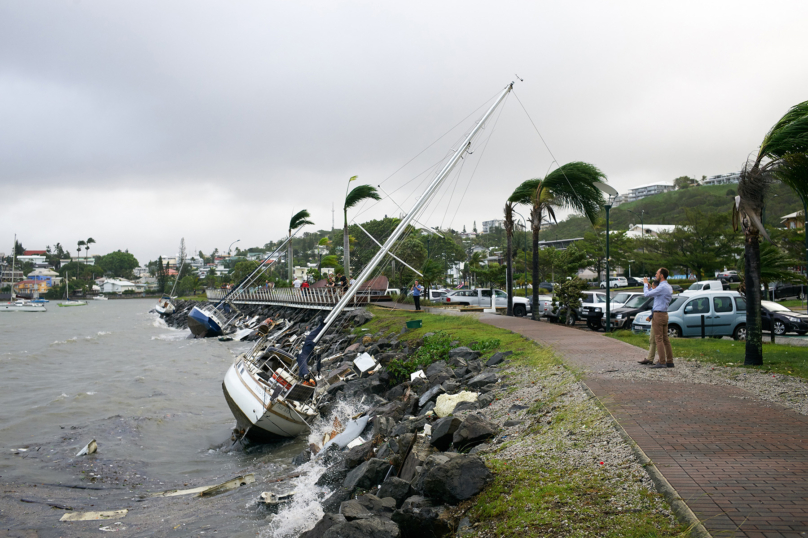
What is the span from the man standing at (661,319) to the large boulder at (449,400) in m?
3.86

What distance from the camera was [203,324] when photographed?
4394 cm

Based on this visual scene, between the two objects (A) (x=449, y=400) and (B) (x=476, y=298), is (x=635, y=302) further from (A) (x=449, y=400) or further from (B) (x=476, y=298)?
(A) (x=449, y=400)

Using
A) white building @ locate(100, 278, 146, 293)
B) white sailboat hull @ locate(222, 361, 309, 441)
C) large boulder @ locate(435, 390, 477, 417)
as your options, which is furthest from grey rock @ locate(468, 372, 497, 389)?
white building @ locate(100, 278, 146, 293)

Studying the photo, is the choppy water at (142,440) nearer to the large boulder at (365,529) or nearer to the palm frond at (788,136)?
the large boulder at (365,529)

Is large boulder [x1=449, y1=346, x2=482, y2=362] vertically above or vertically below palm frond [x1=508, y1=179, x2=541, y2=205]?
below

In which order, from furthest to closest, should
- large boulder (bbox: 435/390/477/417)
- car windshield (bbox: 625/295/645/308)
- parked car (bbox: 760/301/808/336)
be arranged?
car windshield (bbox: 625/295/645/308) → parked car (bbox: 760/301/808/336) → large boulder (bbox: 435/390/477/417)

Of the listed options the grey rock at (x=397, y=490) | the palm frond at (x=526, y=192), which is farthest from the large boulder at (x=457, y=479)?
the palm frond at (x=526, y=192)

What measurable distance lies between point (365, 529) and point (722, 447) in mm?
4189

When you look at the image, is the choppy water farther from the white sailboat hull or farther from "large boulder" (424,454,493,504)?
"large boulder" (424,454,493,504)

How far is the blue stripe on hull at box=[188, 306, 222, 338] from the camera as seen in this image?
43.8 metres

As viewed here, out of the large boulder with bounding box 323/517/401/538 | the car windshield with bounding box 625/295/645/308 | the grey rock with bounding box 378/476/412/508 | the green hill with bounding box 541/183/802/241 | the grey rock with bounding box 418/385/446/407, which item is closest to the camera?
the large boulder with bounding box 323/517/401/538

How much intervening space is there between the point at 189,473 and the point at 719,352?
12.6 meters

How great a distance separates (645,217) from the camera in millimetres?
159125

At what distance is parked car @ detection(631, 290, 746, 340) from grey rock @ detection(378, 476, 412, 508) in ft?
49.8
